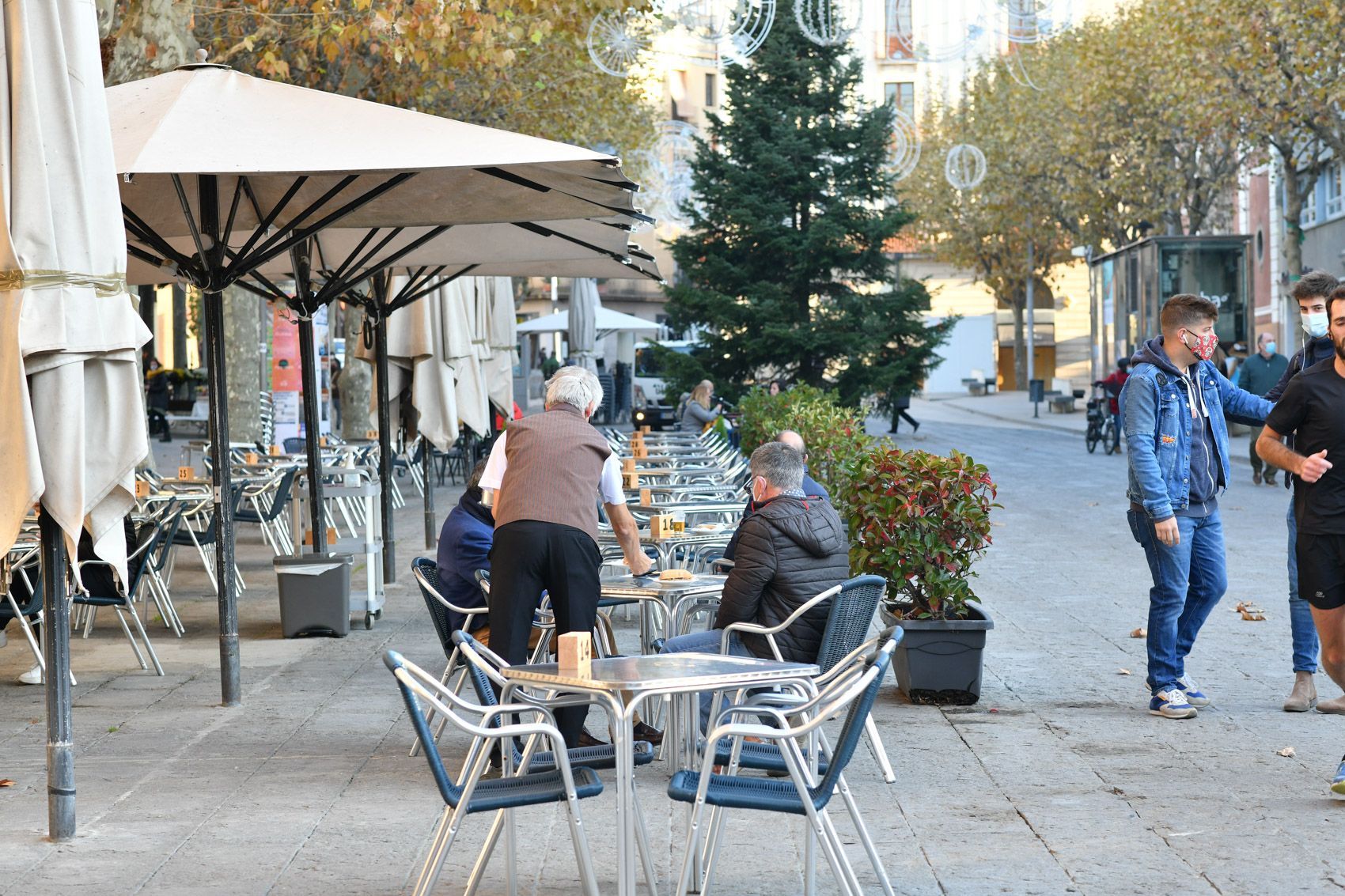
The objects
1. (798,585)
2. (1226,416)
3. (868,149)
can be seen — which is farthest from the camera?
(868,149)

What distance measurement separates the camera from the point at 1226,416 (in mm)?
8125

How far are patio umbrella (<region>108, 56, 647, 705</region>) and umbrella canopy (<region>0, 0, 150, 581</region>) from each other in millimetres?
981

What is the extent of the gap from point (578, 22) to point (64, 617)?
10.9m

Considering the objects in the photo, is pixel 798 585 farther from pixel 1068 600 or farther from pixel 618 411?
pixel 618 411

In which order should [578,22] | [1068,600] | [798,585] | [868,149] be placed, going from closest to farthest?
[798,585], [1068,600], [578,22], [868,149]

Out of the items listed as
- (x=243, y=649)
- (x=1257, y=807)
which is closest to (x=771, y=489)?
(x=1257, y=807)

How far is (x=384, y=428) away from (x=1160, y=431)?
7616mm

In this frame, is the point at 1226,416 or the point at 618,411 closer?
the point at 1226,416

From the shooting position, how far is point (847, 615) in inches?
249

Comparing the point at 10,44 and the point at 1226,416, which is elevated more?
the point at 10,44

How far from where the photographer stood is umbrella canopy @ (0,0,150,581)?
5633 millimetres

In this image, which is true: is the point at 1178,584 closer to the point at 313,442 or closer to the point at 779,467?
the point at 779,467

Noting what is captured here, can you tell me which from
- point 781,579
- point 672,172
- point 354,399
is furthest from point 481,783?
point 672,172

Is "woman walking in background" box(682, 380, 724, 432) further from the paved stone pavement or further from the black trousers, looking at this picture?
the black trousers
